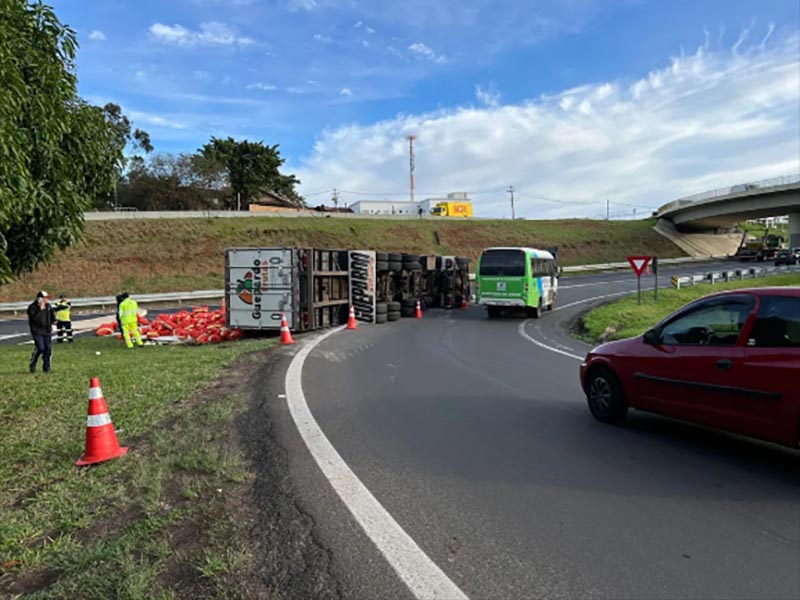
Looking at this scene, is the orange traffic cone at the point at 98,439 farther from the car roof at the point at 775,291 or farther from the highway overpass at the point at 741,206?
the highway overpass at the point at 741,206

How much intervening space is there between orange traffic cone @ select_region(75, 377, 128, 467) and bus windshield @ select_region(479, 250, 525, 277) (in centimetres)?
1669

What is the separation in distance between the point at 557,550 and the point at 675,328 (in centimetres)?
310

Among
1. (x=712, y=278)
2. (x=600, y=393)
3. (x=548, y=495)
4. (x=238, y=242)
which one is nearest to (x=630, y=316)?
(x=600, y=393)

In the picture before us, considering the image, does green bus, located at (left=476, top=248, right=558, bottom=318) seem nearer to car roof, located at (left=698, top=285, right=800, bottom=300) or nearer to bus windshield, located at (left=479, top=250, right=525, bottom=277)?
bus windshield, located at (left=479, top=250, right=525, bottom=277)

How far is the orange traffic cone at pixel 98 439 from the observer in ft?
16.1

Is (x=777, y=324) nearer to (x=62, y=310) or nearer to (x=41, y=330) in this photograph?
(x=41, y=330)

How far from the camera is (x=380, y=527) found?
3637 mm

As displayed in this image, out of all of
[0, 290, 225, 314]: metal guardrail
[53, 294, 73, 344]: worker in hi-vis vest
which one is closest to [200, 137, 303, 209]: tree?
[0, 290, 225, 314]: metal guardrail

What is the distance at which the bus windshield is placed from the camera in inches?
793

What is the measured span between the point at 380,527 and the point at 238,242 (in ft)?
145

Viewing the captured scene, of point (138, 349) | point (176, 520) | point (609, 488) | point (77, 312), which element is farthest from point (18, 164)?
point (77, 312)

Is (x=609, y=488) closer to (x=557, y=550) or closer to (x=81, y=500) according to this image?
(x=557, y=550)

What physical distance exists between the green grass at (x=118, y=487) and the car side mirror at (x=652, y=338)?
13.6 feet

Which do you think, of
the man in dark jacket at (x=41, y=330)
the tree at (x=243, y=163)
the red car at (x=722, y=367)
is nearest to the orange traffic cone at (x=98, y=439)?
the red car at (x=722, y=367)
